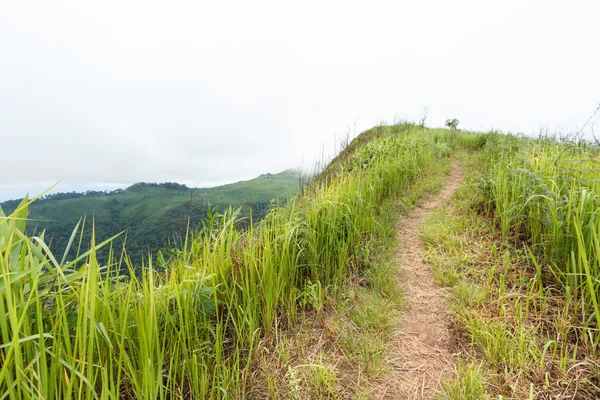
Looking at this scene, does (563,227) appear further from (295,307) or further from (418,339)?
(295,307)

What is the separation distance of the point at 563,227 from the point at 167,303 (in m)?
3.13

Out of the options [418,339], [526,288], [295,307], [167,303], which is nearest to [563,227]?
[526,288]

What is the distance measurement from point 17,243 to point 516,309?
296 centimetres

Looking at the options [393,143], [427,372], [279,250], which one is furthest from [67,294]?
[393,143]

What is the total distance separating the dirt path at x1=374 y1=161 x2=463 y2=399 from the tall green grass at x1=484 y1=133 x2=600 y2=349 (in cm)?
79

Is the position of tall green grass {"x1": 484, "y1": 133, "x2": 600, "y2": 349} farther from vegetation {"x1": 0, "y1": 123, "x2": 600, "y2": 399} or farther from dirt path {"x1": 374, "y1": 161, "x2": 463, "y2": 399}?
dirt path {"x1": 374, "y1": 161, "x2": 463, "y2": 399}

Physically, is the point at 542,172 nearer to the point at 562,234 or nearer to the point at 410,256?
the point at 562,234

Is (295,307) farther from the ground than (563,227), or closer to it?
closer to it

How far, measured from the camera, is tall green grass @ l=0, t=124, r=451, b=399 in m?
1.04

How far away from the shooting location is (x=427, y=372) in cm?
163

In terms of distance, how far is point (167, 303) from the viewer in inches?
57.3

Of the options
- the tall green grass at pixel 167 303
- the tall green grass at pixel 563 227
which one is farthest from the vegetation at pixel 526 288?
the tall green grass at pixel 167 303

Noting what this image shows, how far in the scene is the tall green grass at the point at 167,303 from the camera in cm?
104

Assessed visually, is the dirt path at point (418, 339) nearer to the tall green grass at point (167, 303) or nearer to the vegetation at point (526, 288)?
the vegetation at point (526, 288)
